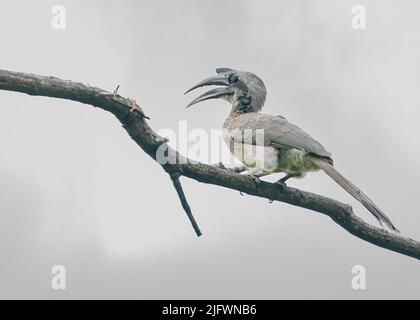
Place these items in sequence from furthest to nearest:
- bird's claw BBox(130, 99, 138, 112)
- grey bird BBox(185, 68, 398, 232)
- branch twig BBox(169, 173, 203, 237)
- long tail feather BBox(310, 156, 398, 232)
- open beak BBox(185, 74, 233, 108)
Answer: open beak BBox(185, 74, 233, 108)
grey bird BBox(185, 68, 398, 232)
long tail feather BBox(310, 156, 398, 232)
branch twig BBox(169, 173, 203, 237)
bird's claw BBox(130, 99, 138, 112)

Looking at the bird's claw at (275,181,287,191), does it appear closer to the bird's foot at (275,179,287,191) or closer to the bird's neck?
the bird's foot at (275,179,287,191)

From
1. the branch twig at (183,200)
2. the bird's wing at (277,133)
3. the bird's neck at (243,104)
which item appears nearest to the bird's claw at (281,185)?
the bird's wing at (277,133)

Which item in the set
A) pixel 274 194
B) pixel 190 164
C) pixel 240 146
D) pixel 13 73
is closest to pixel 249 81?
pixel 240 146

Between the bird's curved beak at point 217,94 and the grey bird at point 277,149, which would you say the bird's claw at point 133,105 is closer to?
the grey bird at point 277,149

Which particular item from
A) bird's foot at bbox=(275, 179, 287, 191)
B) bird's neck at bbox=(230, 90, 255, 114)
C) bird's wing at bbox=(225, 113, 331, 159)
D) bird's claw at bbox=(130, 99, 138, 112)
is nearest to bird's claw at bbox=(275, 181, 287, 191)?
bird's foot at bbox=(275, 179, 287, 191)

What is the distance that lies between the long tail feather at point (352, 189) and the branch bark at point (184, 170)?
202mm

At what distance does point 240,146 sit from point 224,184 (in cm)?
212

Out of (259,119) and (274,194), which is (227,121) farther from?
(274,194)

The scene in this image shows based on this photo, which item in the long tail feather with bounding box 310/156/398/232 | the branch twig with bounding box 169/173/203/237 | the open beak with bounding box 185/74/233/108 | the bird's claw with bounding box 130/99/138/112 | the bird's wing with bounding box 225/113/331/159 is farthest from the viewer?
the open beak with bounding box 185/74/233/108

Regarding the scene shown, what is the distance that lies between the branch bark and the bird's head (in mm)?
2556

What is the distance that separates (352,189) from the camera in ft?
24.5

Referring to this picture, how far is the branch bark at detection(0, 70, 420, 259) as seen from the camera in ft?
18.3

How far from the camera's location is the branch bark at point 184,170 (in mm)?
5566

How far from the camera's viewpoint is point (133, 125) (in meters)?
5.96
